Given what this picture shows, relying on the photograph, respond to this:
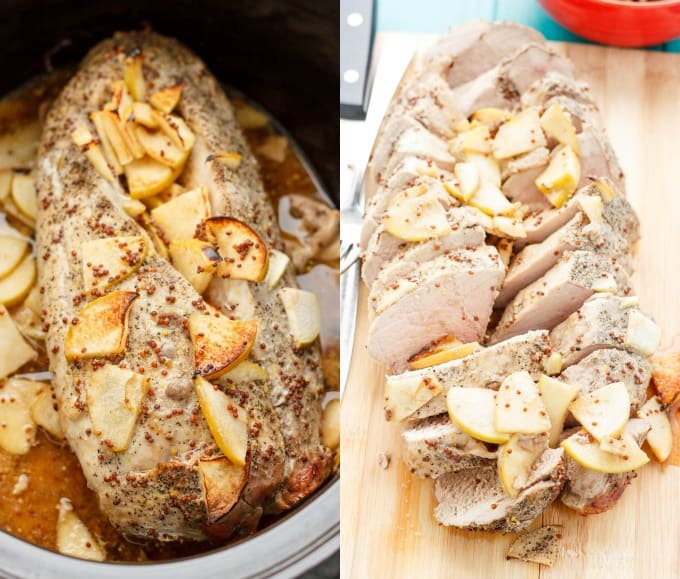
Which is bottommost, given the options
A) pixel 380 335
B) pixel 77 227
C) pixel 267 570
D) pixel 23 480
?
pixel 23 480

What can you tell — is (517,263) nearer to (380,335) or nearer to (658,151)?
(380,335)

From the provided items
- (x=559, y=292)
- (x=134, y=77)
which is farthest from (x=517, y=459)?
(x=134, y=77)

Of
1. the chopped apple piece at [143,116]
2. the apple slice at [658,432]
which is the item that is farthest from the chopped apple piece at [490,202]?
the chopped apple piece at [143,116]

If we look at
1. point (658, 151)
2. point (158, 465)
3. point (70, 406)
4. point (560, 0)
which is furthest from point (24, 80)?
point (658, 151)

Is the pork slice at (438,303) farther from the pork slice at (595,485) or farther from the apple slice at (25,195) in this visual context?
the apple slice at (25,195)

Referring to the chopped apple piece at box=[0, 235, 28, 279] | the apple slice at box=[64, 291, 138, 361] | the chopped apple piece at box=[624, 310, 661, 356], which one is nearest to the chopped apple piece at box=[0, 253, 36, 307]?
the chopped apple piece at box=[0, 235, 28, 279]

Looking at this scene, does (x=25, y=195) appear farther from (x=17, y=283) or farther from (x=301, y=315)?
(x=301, y=315)
